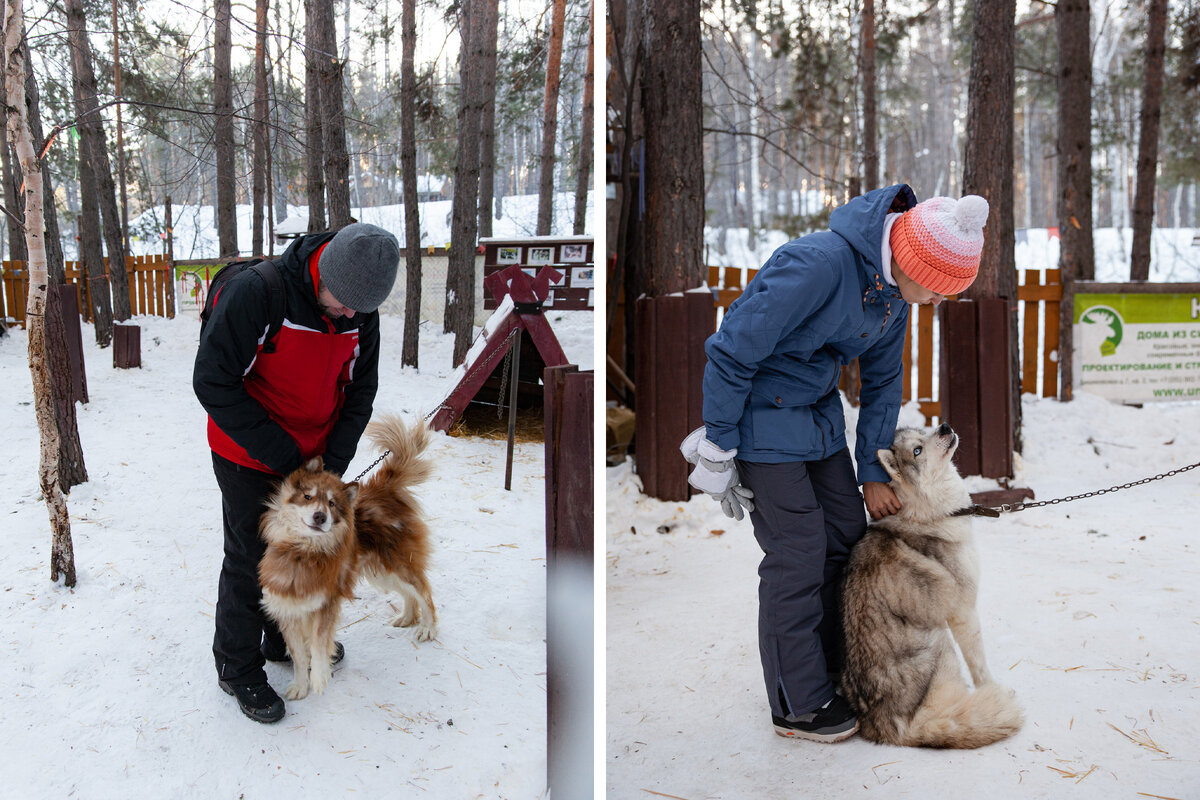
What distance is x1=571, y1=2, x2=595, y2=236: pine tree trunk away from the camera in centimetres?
169

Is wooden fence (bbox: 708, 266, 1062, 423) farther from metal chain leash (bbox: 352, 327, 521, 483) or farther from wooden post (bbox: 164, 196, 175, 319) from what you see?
wooden post (bbox: 164, 196, 175, 319)

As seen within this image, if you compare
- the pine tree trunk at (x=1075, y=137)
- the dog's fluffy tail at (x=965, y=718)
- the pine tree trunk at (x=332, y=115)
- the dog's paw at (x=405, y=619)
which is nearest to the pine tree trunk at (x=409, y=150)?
the pine tree trunk at (x=332, y=115)

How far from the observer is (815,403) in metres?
1.81

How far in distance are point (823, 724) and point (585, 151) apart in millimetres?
1484

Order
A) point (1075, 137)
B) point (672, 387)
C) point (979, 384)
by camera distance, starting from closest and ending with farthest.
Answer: point (672, 387), point (979, 384), point (1075, 137)

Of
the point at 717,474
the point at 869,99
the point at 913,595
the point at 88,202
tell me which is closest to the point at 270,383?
the point at 88,202

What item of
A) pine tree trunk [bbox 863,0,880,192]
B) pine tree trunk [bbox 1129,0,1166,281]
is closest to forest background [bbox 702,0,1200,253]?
pine tree trunk [bbox 1129,0,1166,281]

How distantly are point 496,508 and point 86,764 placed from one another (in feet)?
2.79

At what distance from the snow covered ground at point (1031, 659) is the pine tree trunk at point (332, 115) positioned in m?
A: 1.37

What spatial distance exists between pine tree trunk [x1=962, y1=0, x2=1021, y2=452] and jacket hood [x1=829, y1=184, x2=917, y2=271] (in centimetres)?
234

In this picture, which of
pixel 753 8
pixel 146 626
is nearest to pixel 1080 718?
pixel 146 626

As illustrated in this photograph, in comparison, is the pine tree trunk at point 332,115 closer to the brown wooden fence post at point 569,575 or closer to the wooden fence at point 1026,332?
the brown wooden fence post at point 569,575

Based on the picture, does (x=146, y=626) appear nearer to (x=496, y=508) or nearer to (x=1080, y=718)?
(x=496, y=508)

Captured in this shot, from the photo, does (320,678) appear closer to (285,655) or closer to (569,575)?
(285,655)
